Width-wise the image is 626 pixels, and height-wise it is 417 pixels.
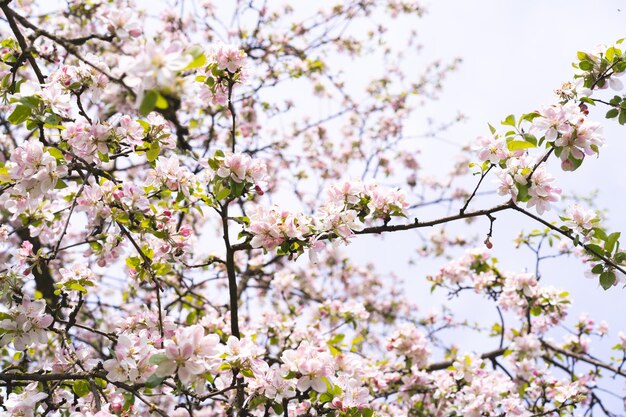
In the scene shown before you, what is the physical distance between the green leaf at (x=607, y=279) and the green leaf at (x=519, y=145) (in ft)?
2.24

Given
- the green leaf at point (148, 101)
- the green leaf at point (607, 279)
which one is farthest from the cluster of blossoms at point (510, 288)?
the green leaf at point (148, 101)

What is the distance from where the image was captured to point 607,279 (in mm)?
2283

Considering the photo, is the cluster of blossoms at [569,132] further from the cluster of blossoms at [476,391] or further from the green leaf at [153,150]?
the cluster of blossoms at [476,391]

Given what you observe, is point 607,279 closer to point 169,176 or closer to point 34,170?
point 169,176

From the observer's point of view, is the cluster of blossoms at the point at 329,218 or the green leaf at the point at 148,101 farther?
the cluster of blossoms at the point at 329,218

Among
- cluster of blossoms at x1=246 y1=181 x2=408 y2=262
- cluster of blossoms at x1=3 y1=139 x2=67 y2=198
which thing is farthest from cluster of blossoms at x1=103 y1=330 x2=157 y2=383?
cluster of blossoms at x1=3 y1=139 x2=67 y2=198

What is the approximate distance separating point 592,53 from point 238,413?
2.27m

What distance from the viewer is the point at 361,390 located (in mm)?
2234

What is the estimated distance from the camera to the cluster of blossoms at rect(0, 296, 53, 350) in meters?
2.15

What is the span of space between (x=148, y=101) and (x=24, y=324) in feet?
4.68

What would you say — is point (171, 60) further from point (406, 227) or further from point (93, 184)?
point (406, 227)

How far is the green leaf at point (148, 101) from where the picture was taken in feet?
4.06

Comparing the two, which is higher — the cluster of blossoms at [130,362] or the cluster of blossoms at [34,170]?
the cluster of blossoms at [34,170]

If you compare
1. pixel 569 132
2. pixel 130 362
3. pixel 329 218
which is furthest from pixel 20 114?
pixel 569 132
